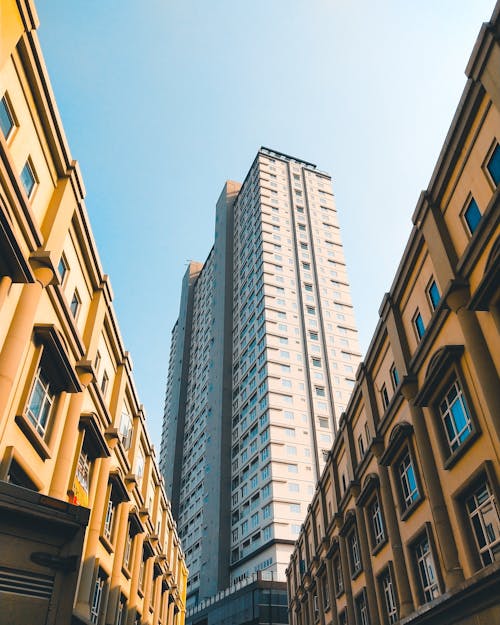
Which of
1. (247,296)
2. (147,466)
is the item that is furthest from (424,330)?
(247,296)

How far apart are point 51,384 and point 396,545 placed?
1403 cm

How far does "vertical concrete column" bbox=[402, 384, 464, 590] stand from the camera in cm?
1501

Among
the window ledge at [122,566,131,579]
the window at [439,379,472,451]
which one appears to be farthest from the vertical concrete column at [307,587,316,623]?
the window at [439,379,472,451]

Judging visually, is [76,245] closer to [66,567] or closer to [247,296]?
[66,567]

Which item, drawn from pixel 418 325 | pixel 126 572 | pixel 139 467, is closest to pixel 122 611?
pixel 126 572

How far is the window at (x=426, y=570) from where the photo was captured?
55.8 ft

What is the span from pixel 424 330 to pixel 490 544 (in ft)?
24.2

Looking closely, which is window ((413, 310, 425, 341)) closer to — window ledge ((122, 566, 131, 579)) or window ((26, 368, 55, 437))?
window ((26, 368, 55, 437))

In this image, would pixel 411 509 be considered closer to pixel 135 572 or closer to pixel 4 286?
pixel 135 572

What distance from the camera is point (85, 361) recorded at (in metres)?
18.6

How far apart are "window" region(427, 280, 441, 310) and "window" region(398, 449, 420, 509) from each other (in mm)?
5791

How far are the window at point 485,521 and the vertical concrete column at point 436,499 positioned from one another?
920 mm

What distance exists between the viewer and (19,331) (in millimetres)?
13383

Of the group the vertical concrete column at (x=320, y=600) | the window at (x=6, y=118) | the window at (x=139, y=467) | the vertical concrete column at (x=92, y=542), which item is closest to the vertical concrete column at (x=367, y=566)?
the vertical concrete column at (x=320, y=600)
